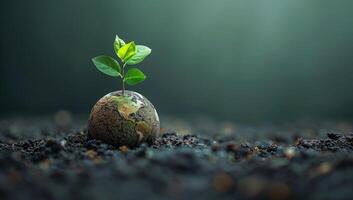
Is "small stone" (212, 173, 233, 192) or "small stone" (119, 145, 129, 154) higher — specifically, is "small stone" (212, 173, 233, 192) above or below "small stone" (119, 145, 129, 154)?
above

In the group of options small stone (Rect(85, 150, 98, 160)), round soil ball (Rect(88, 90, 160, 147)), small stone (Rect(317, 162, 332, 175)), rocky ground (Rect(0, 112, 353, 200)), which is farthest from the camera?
round soil ball (Rect(88, 90, 160, 147))

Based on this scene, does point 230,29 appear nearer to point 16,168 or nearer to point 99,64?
point 99,64

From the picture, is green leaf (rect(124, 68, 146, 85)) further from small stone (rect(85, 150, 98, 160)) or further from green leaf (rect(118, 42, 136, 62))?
small stone (rect(85, 150, 98, 160))

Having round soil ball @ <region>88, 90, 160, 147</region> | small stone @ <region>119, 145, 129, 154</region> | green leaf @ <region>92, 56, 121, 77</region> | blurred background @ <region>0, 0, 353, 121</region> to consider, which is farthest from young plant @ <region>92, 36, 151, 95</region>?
blurred background @ <region>0, 0, 353, 121</region>

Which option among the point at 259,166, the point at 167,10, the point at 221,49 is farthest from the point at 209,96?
the point at 259,166

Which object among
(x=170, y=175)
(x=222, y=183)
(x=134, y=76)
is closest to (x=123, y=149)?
(x=134, y=76)

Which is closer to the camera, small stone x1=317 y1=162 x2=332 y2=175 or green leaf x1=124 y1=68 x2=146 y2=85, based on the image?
small stone x1=317 y1=162 x2=332 y2=175

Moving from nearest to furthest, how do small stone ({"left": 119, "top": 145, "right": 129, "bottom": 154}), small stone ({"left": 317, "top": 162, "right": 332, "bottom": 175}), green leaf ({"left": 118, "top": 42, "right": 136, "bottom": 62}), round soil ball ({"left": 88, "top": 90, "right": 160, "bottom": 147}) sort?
small stone ({"left": 317, "top": 162, "right": 332, "bottom": 175}), small stone ({"left": 119, "top": 145, "right": 129, "bottom": 154}), round soil ball ({"left": 88, "top": 90, "right": 160, "bottom": 147}), green leaf ({"left": 118, "top": 42, "right": 136, "bottom": 62})
